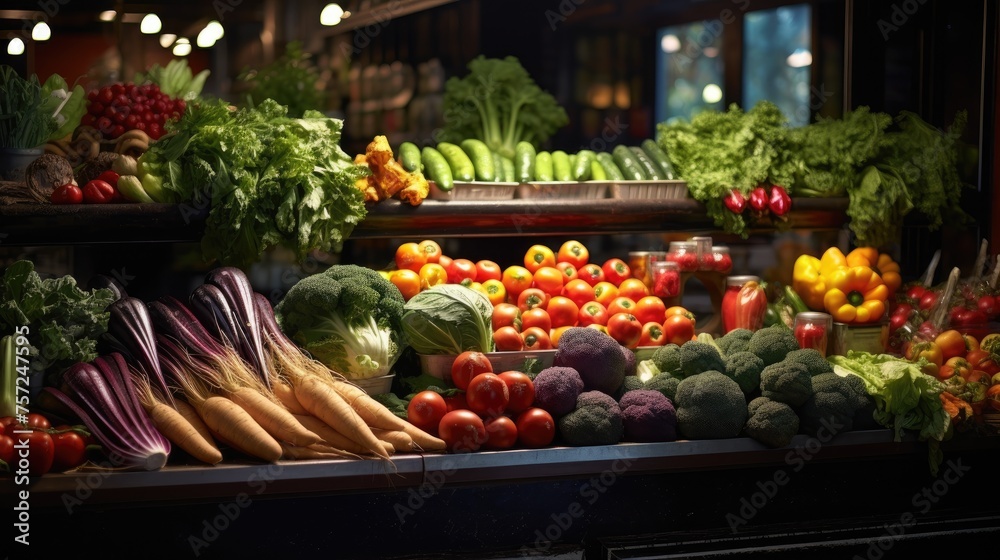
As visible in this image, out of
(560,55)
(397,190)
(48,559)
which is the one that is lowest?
(48,559)

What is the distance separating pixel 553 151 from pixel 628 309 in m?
1.45

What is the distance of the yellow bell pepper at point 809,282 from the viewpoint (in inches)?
215

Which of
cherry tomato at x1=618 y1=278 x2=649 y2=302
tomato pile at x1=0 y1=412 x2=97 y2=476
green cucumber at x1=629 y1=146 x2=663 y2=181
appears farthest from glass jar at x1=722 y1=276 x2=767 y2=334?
tomato pile at x1=0 y1=412 x2=97 y2=476

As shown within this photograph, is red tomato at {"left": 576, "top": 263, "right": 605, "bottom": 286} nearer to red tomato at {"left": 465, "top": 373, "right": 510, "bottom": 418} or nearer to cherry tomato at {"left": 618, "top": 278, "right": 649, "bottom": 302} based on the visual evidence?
cherry tomato at {"left": 618, "top": 278, "right": 649, "bottom": 302}

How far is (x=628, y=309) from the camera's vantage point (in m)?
5.05

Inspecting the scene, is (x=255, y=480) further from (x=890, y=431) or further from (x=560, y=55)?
(x=560, y=55)

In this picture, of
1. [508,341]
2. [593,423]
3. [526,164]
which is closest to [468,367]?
[508,341]

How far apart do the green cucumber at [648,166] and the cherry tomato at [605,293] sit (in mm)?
725

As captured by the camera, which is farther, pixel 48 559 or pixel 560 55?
pixel 560 55

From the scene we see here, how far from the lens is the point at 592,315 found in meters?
5.05

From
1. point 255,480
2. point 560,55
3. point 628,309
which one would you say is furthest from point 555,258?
point 255,480

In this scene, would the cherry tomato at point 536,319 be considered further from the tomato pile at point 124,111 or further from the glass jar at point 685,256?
the tomato pile at point 124,111

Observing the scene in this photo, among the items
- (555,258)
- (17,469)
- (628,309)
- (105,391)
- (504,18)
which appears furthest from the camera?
(504,18)

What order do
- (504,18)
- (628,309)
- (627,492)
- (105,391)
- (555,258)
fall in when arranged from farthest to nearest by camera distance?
1. (504,18)
2. (555,258)
3. (628,309)
4. (627,492)
5. (105,391)
